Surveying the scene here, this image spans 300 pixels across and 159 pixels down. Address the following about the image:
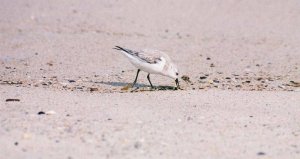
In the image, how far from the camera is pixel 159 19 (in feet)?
55.9

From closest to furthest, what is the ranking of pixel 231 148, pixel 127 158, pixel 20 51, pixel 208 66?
1. pixel 127 158
2. pixel 231 148
3. pixel 208 66
4. pixel 20 51

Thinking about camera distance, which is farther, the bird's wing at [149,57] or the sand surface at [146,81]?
the bird's wing at [149,57]

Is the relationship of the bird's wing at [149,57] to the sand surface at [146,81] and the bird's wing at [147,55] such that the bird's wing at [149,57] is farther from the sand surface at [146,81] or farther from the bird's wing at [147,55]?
the sand surface at [146,81]

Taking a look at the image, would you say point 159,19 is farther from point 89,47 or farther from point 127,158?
point 127,158

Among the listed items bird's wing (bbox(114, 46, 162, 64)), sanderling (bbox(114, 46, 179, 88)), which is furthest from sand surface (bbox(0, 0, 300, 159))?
bird's wing (bbox(114, 46, 162, 64))

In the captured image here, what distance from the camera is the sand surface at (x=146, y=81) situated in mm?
7461

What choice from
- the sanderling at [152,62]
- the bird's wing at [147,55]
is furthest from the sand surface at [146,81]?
the bird's wing at [147,55]

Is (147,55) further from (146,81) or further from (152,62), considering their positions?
(146,81)

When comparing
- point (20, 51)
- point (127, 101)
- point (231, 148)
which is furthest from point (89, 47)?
point (231, 148)

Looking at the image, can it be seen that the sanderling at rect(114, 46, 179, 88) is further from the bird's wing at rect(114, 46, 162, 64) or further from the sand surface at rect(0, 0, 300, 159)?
the sand surface at rect(0, 0, 300, 159)

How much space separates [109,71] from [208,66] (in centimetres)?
185

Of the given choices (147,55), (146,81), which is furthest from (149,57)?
(146,81)

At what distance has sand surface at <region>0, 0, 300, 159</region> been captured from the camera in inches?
294

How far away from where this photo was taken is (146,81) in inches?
464
